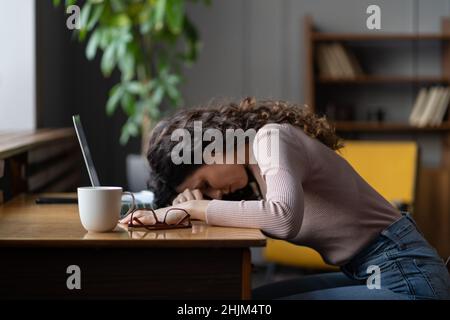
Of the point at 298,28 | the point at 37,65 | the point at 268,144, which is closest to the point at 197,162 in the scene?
the point at 268,144

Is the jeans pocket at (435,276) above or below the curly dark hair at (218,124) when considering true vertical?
below

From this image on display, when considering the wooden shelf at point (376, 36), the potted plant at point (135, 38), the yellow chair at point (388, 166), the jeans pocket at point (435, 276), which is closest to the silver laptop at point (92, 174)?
the jeans pocket at point (435, 276)

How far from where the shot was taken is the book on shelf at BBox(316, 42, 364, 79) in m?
5.23

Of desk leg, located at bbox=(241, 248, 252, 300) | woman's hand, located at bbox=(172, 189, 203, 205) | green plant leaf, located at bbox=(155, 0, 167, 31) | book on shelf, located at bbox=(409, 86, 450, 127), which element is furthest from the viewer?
book on shelf, located at bbox=(409, 86, 450, 127)

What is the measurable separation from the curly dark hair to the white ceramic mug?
0.32 metres

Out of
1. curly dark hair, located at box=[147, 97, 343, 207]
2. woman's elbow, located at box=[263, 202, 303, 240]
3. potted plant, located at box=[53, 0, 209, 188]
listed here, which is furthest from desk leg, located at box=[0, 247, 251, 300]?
potted plant, located at box=[53, 0, 209, 188]

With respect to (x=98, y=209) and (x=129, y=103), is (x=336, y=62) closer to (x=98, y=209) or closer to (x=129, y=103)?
(x=129, y=103)

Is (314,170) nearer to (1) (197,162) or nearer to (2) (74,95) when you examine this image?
(1) (197,162)

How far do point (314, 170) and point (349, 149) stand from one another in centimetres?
237

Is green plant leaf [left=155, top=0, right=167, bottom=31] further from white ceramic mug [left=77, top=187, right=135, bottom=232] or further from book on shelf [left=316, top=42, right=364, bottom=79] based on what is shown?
white ceramic mug [left=77, top=187, right=135, bottom=232]

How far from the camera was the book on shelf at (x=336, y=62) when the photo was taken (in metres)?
5.23

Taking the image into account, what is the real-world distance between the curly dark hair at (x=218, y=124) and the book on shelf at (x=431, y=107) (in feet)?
11.7

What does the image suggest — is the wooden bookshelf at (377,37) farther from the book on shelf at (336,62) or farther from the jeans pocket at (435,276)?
the jeans pocket at (435,276)

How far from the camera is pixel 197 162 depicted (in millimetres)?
1731
